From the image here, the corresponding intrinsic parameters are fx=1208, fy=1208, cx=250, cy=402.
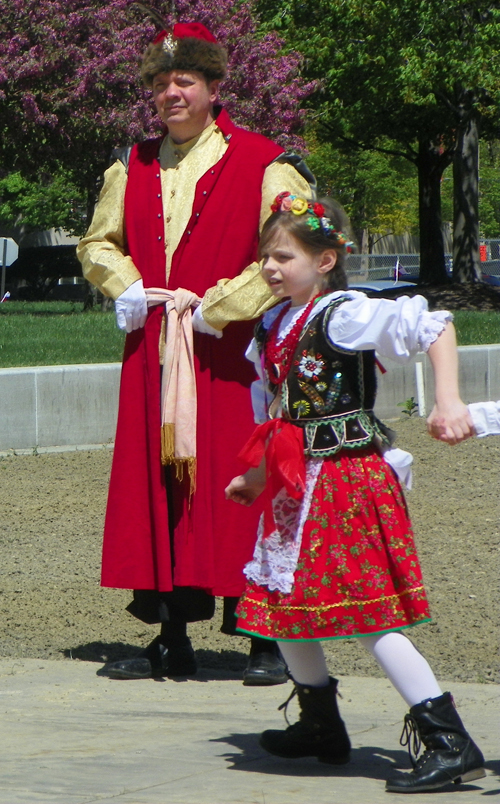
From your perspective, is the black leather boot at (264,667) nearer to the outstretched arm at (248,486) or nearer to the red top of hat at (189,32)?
the outstretched arm at (248,486)

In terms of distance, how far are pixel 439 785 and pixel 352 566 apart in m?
A: 0.57

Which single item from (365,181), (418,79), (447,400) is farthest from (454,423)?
(365,181)

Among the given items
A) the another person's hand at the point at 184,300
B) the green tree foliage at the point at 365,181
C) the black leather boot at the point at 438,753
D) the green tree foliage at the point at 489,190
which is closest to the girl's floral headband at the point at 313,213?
the another person's hand at the point at 184,300

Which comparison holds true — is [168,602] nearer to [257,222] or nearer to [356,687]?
[356,687]

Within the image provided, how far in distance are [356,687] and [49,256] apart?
40105 mm

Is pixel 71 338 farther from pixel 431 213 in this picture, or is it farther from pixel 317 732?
pixel 431 213

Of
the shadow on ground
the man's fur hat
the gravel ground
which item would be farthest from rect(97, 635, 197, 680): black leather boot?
the man's fur hat

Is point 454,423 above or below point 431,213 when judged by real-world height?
below

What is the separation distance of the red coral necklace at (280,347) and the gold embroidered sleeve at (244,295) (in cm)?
81

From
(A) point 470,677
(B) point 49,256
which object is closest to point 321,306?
(A) point 470,677

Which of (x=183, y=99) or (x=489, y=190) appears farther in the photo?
(x=489, y=190)

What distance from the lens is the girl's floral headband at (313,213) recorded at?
10.6 feet

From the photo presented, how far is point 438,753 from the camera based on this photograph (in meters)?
2.97

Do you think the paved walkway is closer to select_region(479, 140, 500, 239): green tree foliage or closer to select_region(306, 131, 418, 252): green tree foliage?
select_region(306, 131, 418, 252): green tree foliage
